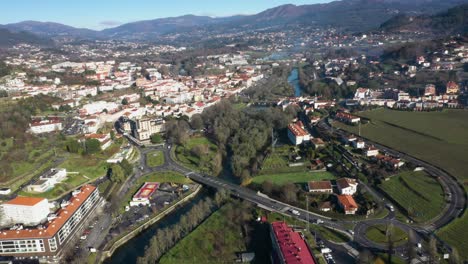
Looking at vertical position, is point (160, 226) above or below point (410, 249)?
below

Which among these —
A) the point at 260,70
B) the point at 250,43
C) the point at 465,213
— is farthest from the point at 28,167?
the point at 250,43

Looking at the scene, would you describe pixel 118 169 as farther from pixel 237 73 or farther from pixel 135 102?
pixel 237 73

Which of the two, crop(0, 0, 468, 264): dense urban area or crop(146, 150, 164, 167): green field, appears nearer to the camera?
crop(0, 0, 468, 264): dense urban area

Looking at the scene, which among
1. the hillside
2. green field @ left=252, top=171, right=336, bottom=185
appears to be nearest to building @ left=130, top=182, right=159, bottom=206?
green field @ left=252, top=171, right=336, bottom=185

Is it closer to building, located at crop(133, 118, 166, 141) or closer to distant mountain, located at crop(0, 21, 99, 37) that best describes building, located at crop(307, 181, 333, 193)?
building, located at crop(133, 118, 166, 141)

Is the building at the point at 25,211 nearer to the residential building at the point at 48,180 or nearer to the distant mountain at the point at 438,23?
the residential building at the point at 48,180

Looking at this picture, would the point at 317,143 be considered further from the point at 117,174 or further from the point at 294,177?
the point at 117,174
